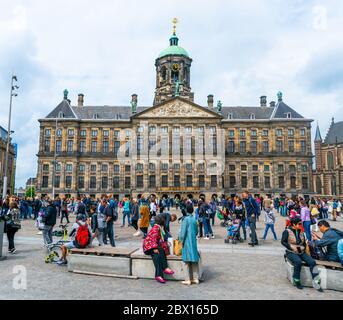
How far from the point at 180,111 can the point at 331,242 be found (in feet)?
160

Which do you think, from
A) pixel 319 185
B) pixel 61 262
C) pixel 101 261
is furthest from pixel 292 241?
pixel 319 185

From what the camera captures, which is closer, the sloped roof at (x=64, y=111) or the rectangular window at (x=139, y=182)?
the rectangular window at (x=139, y=182)

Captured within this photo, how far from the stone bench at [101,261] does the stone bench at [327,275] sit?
407 centimetres

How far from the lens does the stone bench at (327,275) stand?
647cm

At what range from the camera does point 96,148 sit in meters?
57.6

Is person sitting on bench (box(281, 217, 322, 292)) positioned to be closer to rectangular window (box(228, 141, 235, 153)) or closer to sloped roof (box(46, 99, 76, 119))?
rectangular window (box(228, 141, 235, 153))

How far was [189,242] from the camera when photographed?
6941 millimetres

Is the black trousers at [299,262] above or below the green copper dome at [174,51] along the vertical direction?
below

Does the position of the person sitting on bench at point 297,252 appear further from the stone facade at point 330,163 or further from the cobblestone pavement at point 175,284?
the stone facade at point 330,163

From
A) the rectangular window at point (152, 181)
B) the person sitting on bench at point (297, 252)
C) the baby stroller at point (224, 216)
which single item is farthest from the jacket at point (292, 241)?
the rectangular window at point (152, 181)

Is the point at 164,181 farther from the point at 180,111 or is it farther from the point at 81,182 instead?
the point at 81,182

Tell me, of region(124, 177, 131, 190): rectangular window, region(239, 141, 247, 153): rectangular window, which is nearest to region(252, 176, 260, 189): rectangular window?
region(239, 141, 247, 153): rectangular window
